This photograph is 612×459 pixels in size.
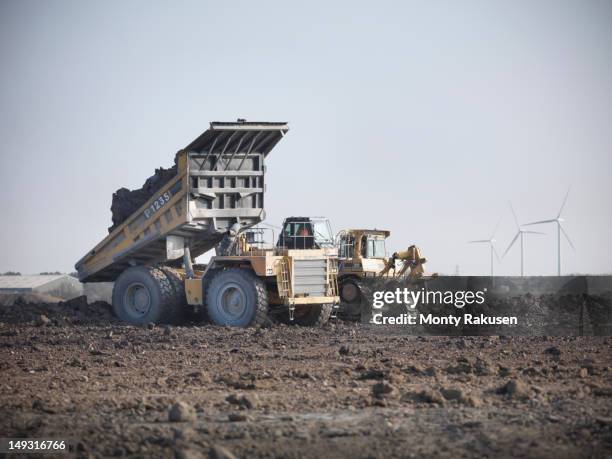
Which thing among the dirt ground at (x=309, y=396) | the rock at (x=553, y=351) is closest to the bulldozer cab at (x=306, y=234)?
the dirt ground at (x=309, y=396)

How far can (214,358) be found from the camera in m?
16.6

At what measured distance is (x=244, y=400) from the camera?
36.8 ft

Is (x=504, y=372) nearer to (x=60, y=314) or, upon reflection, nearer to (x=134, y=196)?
(x=134, y=196)

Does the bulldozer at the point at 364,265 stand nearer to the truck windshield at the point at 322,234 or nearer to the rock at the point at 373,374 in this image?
the truck windshield at the point at 322,234

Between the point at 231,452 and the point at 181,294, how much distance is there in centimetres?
1519

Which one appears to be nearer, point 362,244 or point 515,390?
point 515,390

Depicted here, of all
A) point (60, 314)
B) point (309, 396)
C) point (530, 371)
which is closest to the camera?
point (309, 396)

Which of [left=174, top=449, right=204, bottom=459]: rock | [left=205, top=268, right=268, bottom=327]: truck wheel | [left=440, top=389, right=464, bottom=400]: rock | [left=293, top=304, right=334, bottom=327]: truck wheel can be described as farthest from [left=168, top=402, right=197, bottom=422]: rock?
[left=293, top=304, right=334, bottom=327]: truck wheel

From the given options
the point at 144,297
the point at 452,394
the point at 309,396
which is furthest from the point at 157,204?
the point at 452,394

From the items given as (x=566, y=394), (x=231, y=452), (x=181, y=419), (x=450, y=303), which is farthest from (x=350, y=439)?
(x=450, y=303)

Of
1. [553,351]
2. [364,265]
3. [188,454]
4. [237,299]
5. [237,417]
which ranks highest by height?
[364,265]

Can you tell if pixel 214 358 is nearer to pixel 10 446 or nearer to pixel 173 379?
pixel 173 379

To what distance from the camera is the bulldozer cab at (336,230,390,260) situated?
1102 inches

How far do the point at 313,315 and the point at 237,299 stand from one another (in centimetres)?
230
